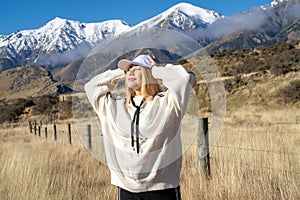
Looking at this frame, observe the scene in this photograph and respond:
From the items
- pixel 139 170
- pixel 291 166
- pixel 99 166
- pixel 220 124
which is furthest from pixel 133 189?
pixel 99 166

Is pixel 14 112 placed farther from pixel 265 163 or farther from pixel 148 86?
pixel 148 86

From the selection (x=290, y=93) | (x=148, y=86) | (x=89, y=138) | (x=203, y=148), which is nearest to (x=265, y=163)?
(x=203, y=148)

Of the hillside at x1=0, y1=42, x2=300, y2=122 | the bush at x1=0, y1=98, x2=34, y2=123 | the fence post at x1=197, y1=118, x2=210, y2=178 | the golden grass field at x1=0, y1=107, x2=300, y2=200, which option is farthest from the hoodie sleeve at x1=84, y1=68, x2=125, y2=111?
the bush at x1=0, y1=98, x2=34, y2=123

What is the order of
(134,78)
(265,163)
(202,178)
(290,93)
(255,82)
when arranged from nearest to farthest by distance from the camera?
1. (134,78)
2. (202,178)
3. (265,163)
4. (290,93)
5. (255,82)

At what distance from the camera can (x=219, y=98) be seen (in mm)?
2867

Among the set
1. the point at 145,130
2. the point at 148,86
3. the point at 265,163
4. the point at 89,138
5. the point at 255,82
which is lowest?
the point at 265,163

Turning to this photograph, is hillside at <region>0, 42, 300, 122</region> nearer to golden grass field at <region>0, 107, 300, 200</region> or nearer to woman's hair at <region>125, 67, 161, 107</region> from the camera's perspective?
golden grass field at <region>0, 107, 300, 200</region>

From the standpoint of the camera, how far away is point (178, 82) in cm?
258

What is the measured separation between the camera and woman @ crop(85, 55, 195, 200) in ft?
8.75

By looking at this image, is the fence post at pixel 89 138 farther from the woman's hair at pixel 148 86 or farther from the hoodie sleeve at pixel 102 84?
the woman's hair at pixel 148 86

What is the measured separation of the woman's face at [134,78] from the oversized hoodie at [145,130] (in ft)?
0.26

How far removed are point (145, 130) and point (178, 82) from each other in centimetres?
39

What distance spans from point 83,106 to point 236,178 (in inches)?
108

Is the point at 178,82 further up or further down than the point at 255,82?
further down
